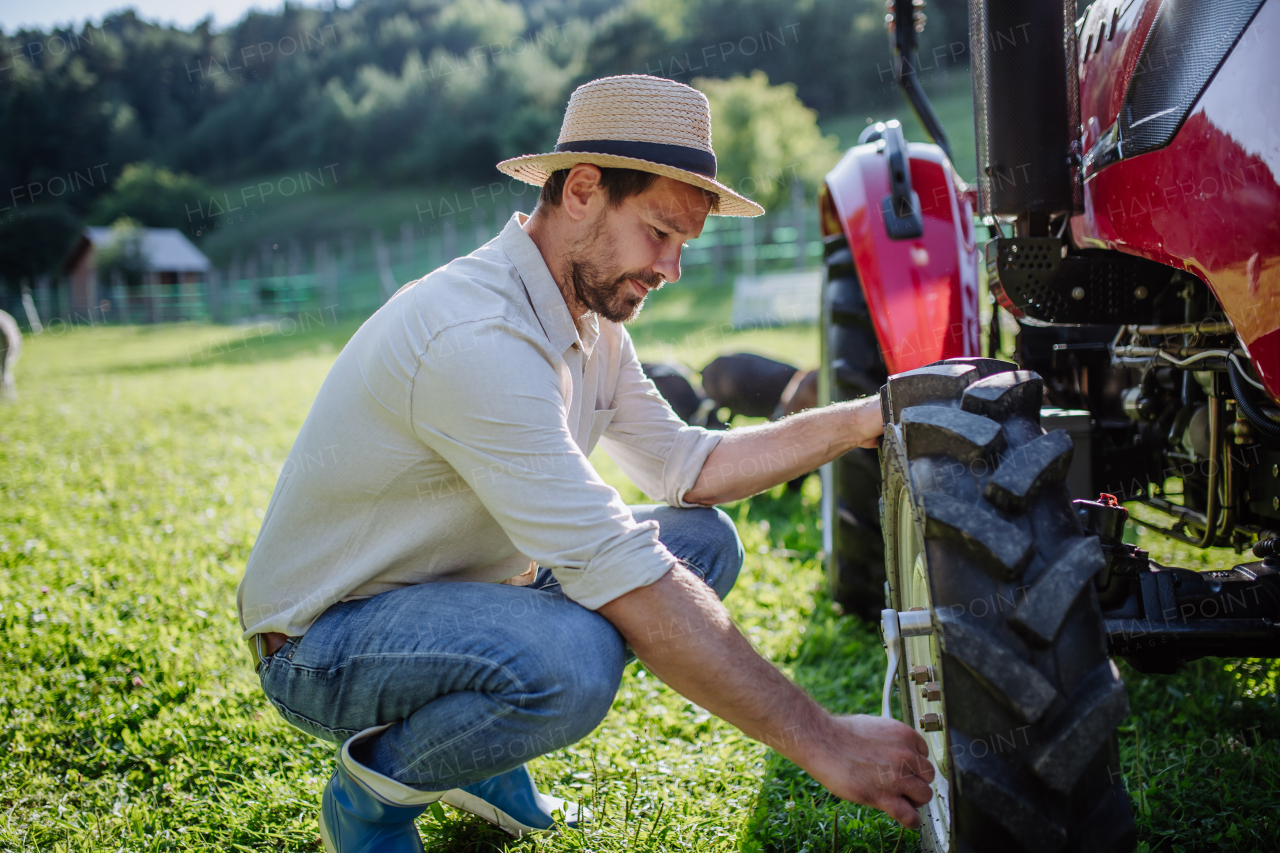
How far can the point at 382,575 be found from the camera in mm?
1859

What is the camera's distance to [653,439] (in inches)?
92.2

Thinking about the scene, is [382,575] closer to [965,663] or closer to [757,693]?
[757,693]

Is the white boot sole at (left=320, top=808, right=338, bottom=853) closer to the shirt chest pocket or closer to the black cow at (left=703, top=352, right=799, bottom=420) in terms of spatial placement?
the shirt chest pocket

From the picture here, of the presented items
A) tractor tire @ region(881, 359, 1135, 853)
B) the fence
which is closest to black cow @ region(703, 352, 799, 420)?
tractor tire @ region(881, 359, 1135, 853)

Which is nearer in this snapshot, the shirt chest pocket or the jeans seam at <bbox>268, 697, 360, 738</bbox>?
the jeans seam at <bbox>268, 697, 360, 738</bbox>

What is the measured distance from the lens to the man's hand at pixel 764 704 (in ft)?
4.81

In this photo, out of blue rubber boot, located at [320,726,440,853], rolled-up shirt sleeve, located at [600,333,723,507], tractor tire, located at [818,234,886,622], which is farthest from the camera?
tractor tire, located at [818,234,886,622]

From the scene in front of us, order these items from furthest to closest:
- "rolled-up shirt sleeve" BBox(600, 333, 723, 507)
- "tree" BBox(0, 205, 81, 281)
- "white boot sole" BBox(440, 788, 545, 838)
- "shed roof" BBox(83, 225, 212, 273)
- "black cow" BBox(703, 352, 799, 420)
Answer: "tree" BBox(0, 205, 81, 281) < "shed roof" BBox(83, 225, 212, 273) < "black cow" BBox(703, 352, 799, 420) < "rolled-up shirt sleeve" BBox(600, 333, 723, 507) < "white boot sole" BBox(440, 788, 545, 838)

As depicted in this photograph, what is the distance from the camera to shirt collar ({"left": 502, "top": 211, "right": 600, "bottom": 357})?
1895 mm

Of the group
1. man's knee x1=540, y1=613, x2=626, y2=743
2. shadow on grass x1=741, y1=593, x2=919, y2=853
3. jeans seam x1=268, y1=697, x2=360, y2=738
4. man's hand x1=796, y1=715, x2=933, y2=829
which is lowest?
shadow on grass x1=741, y1=593, x2=919, y2=853

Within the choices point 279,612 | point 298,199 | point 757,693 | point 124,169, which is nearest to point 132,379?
point 279,612

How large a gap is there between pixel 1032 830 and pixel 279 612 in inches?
56.2

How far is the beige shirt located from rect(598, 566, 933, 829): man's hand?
0.07m

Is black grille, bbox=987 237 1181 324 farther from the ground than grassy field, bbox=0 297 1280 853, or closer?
farther from the ground
